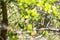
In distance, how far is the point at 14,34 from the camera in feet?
5.27

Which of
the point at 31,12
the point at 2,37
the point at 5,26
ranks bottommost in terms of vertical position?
the point at 2,37

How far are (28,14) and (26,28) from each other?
0.12 meters

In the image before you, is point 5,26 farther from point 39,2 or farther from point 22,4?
point 39,2

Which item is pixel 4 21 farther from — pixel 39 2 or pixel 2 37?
pixel 39 2

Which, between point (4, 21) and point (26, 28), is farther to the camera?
point (4, 21)

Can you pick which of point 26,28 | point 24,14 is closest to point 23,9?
point 24,14

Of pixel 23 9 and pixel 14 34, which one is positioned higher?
pixel 23 9

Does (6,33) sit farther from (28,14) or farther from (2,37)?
(28,14)

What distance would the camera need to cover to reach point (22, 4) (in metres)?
1.52

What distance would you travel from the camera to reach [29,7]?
163cm

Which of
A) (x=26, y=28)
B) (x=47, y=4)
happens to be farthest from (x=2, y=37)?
(x=47, y=4)

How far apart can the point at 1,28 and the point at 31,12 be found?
0.91 feet

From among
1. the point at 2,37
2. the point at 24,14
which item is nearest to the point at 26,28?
the point at 24,14

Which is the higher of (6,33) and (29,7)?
(29,7)
